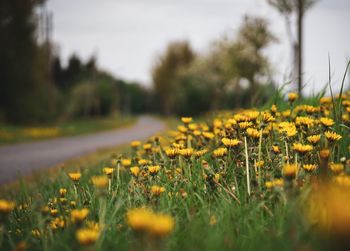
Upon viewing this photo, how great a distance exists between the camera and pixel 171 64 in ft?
142

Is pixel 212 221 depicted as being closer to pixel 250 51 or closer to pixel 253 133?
pixel 253 133

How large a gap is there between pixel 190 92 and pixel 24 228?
3086 cm

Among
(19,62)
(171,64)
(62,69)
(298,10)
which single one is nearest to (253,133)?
(298,10)

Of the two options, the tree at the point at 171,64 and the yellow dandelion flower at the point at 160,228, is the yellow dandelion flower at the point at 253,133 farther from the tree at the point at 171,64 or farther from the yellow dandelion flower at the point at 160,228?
the tree at the point at 171,64

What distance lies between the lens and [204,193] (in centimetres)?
180

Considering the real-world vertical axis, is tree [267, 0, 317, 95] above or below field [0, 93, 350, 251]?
above

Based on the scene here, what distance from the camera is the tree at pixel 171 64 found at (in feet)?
138

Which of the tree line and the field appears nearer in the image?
the field

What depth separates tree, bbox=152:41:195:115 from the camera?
4209cm

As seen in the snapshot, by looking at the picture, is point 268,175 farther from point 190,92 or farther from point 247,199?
point 190,92

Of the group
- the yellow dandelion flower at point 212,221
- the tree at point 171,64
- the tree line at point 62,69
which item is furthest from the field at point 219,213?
the tree at point 171,64

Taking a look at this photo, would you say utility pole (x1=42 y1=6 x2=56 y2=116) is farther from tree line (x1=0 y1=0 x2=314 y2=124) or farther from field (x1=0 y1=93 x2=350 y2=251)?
field (x1=0 y1=93 x2=350 y2=251)

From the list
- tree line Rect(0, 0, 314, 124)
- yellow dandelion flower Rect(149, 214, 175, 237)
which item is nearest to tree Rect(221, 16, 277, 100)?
tree line Rect(0, 0, 314, 124)

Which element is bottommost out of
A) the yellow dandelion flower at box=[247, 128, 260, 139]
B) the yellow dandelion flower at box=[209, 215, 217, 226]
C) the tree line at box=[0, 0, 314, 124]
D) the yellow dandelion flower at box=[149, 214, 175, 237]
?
the yellow dandelion flower at box=[209, 215, 217, 226]
